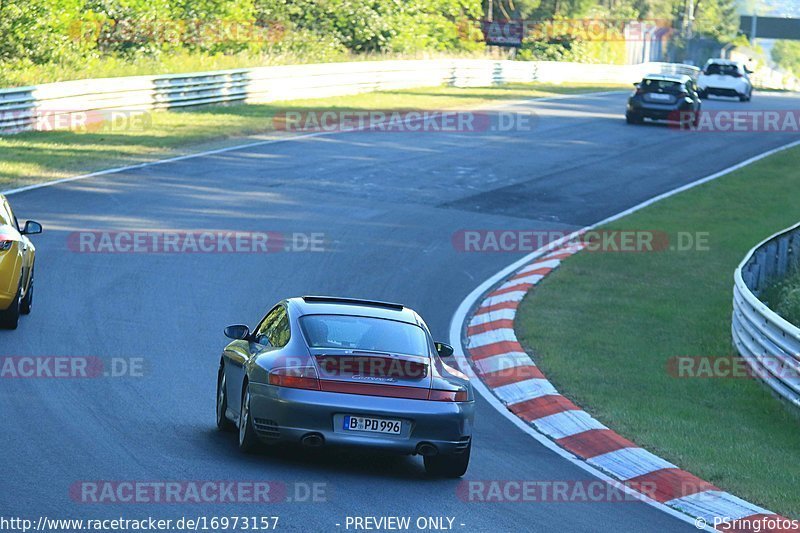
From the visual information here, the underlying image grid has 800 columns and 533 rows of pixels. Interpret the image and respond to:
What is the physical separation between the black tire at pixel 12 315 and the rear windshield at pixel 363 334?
4.74 metres

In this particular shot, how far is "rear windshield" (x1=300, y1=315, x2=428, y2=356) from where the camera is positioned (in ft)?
30.1

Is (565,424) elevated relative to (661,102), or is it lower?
lower

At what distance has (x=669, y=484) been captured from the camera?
31.8ft

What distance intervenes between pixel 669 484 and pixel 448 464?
1.78m

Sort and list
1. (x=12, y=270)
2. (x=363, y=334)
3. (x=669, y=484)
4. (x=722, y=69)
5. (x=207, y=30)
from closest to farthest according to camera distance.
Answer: (x=363, y=334) < (x=669, y=484) < (x=12, y=270) < (x=207, y=30) < (x=722, y=69)

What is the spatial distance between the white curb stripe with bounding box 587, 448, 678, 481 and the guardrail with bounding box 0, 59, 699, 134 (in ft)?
60.3

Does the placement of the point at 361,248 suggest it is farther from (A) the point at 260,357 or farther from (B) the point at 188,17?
(B) the point at 188,17

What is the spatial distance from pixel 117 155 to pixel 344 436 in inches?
703

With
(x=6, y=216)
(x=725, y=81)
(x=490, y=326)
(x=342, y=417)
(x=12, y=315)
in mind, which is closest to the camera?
(x=342, y=417)

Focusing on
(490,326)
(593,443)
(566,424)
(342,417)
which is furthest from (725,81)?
(342,417)

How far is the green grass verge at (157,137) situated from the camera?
77.3ft

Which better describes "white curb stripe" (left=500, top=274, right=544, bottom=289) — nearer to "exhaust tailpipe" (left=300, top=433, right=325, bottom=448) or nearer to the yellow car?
the yellow car

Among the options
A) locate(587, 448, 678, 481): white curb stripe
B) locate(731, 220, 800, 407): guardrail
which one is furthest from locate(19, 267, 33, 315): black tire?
locate(731, 220, 800, 407): guardrail

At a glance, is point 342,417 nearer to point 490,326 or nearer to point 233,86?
point 490,326
